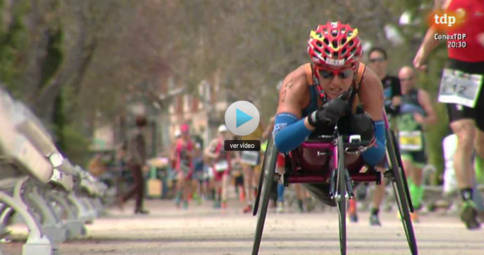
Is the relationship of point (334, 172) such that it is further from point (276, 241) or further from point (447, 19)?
point (447, 19)

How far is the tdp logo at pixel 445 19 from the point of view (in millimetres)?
10127

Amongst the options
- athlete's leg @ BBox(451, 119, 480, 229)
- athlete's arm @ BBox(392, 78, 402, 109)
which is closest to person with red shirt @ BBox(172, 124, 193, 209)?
A: athlete's arm @ BBox(392, 78, 402, 109)

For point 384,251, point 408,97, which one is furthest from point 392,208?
point 384,251

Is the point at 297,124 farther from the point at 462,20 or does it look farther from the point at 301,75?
the point at 462,20

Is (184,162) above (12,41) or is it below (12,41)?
below

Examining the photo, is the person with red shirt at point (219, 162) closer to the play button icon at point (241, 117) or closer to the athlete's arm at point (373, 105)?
the athlete's arm at point (373, 105)

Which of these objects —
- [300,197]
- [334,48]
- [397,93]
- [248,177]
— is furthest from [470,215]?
[300,197]

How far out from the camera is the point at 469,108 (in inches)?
412

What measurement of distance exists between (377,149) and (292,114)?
1.80 ft

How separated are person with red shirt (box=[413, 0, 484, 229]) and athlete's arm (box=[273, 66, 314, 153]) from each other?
133 inches

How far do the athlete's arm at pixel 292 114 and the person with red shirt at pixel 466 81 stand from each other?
11.0ft

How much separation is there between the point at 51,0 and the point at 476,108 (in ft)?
53.7

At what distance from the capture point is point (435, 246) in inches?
378

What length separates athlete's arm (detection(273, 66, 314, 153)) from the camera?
22.6 feet
